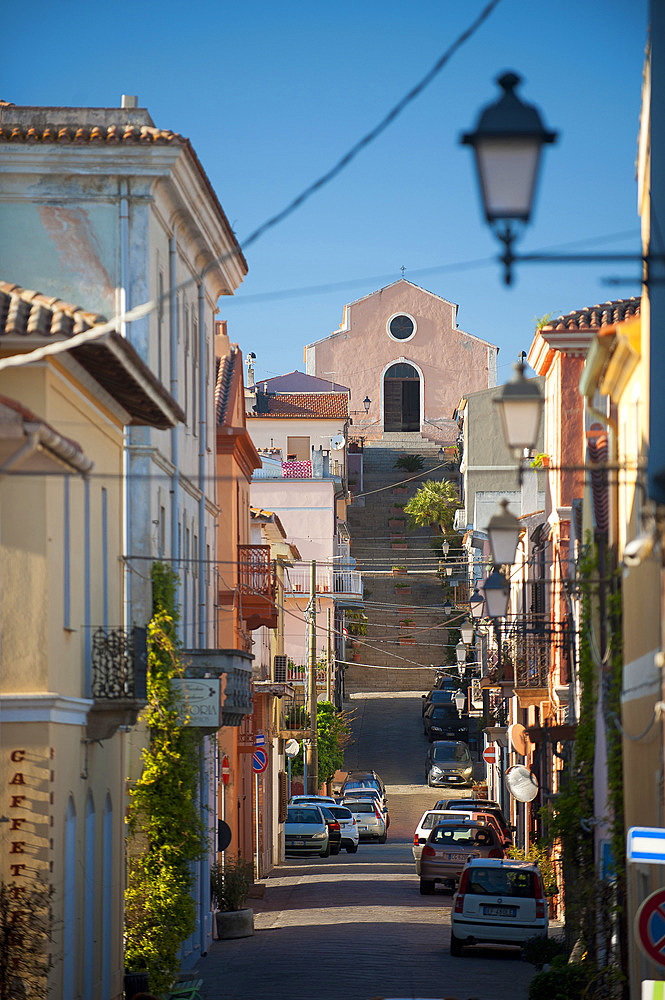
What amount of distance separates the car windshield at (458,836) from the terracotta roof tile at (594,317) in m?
10.7

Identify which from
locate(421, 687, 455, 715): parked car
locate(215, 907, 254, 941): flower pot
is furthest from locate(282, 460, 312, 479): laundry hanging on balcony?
locate(215, 907, 254, 941): flower pot

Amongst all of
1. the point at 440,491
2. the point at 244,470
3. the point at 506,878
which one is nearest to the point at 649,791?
the point at 506,878

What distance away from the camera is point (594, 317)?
99.0 ft

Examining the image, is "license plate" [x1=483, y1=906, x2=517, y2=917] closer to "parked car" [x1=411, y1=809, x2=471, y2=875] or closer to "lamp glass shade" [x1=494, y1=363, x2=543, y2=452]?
"parked car" [x1=411, y1=809, x2=471, y2=875]

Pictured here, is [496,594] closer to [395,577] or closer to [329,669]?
[329,669]

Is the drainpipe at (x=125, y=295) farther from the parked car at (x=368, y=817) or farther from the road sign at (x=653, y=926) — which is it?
the parked car at (x=368, y=817)

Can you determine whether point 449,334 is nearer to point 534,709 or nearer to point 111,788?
point 534,709

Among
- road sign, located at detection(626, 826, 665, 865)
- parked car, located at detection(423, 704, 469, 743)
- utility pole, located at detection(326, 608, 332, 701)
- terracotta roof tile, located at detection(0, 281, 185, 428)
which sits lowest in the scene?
parked car, located at detection(423, 704, 469, 743)

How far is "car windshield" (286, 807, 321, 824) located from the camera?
4297 cm

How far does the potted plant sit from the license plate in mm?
4349

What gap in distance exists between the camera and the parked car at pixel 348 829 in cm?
4403

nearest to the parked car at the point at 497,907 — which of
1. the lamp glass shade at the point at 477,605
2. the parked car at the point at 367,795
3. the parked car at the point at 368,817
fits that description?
the parked car at the point at 368,817

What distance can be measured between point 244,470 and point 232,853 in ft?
Answer: 28.0

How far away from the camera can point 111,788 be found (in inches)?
737
